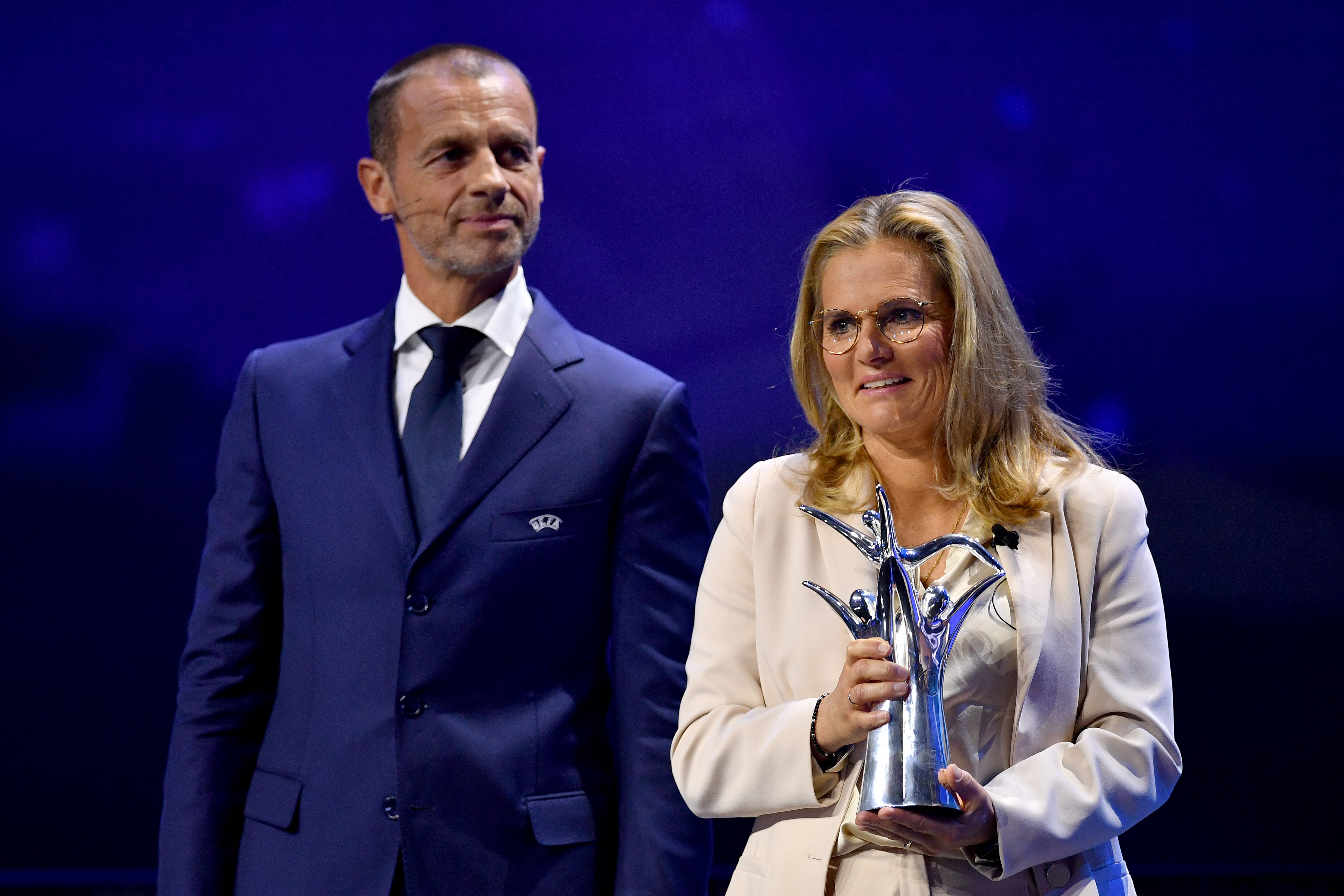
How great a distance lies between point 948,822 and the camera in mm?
1546

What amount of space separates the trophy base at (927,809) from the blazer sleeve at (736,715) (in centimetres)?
21

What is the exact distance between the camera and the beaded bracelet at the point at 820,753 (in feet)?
5.66

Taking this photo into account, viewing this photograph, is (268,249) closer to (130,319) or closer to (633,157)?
(130,319)

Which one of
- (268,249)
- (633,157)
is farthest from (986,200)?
(268,249)

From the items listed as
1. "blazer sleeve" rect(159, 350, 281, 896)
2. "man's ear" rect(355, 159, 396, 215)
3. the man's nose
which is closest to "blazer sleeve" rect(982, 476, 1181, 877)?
the man's nose

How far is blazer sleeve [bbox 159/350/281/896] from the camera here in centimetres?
221

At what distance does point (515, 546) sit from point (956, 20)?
1.62m

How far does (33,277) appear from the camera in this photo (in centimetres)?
296

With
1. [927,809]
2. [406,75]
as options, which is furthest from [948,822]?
[406,75]

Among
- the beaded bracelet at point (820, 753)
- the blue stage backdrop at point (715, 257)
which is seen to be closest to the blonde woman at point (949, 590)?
the beaded bracelet at point (820, 753)

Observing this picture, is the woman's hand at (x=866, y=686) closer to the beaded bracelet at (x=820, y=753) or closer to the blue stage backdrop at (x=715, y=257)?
the beaded bracelet at (x=820, y=753)

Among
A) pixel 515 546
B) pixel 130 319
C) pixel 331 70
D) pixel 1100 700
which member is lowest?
pixel 1100 700

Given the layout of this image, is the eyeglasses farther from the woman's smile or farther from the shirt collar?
the shirt collar

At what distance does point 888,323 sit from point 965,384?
0.45ft
